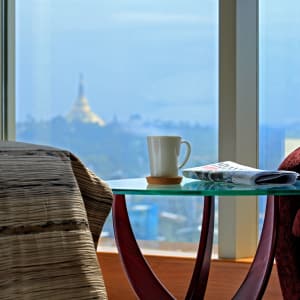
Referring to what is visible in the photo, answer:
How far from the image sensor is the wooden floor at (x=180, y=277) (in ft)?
8.01

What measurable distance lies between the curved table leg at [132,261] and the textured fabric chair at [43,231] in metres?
0.83

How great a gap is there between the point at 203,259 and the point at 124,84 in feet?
6.00

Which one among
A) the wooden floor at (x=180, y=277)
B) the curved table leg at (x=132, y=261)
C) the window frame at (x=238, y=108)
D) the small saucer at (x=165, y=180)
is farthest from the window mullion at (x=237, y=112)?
the small saucer at (x=165, y=180)

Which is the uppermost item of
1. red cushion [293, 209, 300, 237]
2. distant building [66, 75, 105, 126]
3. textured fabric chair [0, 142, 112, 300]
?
distant building [66, 75, 105, 126]

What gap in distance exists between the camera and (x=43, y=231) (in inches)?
35.4

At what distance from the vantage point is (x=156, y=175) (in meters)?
1.69

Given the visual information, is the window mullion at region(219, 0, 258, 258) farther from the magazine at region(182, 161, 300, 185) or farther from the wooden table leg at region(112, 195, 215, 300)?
the magazine at region(182, 161, 300, 185)

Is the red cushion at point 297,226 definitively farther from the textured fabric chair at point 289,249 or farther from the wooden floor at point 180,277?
the wooden floor at point 180,277

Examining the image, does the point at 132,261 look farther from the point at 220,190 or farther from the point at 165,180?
the point at 220,190

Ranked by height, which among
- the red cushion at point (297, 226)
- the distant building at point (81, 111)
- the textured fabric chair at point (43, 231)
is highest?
the distant building at point (81, 111)

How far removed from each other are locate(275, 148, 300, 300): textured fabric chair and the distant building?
1.83m

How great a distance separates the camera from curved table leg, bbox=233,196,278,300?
1558 millimetres

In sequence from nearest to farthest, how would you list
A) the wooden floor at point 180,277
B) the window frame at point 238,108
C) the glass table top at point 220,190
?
the glass table top at point 220,190, the wooden floor at point 180,277, the window frame at point 238,108

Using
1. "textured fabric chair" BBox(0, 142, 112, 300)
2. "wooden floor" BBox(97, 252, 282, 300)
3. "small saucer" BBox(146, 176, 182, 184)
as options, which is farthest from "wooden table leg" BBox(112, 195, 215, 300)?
"textured fabric chair" BBox(0, 142, 112, 300)
